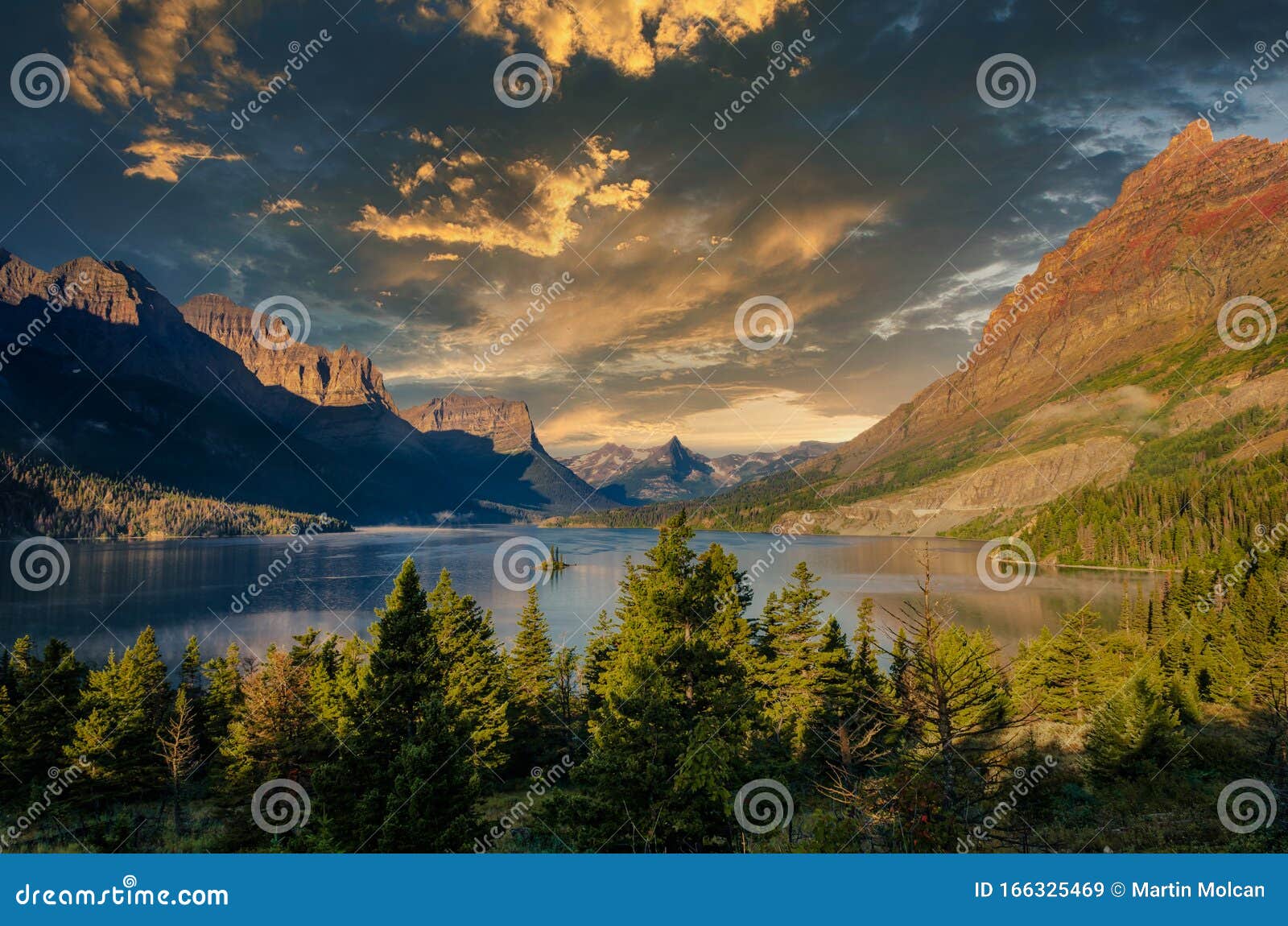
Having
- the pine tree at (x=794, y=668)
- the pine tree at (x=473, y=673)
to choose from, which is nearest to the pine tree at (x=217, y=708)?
the pine tree at (x=473, y=673)

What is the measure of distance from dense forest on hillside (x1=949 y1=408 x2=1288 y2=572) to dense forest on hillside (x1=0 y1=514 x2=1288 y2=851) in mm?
79302

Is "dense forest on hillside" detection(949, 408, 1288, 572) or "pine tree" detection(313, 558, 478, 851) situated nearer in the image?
"pine tree" detection(313, 558, 478, 851)

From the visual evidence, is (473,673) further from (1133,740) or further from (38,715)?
(1133,740)

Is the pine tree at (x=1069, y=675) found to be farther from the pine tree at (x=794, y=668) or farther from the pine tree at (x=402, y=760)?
the pine tree at (x=402, y=760)

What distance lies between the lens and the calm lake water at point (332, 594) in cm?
6706

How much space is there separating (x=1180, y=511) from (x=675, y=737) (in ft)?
508

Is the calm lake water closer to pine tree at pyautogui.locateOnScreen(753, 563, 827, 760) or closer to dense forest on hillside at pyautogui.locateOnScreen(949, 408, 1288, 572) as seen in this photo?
dense forest on hillside at pyautogui.locateOnScreen(949, 408, 1288, 572)

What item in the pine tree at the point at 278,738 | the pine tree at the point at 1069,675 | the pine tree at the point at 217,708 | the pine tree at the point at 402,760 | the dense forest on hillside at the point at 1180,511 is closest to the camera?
the pine tree at the point at 402,760

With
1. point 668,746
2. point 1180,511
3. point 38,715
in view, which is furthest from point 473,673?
point 1180,511

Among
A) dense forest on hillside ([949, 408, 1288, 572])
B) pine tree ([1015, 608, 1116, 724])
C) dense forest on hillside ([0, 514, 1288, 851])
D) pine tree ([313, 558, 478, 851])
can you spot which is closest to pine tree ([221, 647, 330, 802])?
dense forest on hillside ([0, 514, 1288, 851])

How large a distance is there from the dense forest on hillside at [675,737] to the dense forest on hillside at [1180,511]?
79302 millimetres

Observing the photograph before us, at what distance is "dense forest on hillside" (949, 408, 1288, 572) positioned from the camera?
10599 centimetres

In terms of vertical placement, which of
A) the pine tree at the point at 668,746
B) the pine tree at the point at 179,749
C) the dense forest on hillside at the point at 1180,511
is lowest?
the pine tree at the point at 179,749

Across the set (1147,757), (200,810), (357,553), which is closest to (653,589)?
(1147,757)
